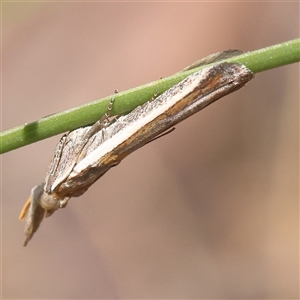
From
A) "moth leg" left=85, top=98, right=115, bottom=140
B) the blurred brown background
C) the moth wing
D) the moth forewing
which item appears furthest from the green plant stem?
the blurred brown background

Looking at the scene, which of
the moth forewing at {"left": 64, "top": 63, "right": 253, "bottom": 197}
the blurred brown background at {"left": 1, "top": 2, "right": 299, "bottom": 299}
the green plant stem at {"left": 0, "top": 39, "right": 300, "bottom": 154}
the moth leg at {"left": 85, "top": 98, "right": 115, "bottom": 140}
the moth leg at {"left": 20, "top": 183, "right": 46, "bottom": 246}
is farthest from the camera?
the blurred brown background at {"left": 1, "top": 2, "right": 299, "bottom": 299}

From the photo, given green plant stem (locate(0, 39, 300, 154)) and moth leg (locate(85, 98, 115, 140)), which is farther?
moth leg (locate(85, 98, 115, 140))

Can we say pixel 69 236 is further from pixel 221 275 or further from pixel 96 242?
pixel 221 275

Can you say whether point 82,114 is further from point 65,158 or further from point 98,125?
point 65,158

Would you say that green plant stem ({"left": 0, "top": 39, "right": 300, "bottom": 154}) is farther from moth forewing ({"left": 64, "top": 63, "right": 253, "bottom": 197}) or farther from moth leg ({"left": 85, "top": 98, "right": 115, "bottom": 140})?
moth leg ({"left": 85, "top": 98, "right": 115, "bottom": 140})

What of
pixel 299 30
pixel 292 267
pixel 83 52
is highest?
pixel 83 52

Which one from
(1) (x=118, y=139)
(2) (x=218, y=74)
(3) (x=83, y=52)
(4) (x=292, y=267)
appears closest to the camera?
(2) (x=218, y=74)

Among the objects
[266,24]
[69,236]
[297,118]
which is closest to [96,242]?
[69,236]
